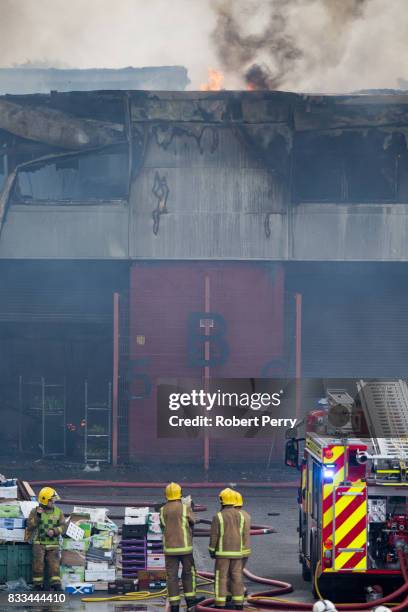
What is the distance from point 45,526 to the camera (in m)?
15.4

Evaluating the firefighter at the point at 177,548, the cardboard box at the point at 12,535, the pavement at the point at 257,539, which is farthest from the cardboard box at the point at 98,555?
the firefighter at the point at 177,548

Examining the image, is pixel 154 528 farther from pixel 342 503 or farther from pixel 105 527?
pixel 342 503

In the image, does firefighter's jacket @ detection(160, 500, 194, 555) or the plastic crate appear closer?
firefighter's jacket @ detection(160, 500, 194, 555)

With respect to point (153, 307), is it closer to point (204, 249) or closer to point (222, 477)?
point (204, 249)

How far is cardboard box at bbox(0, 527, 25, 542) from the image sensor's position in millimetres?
15672

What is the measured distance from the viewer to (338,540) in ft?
45.7

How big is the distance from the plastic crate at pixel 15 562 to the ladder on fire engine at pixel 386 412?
4.63 m

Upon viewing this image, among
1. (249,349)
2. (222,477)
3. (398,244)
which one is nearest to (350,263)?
(398,244)

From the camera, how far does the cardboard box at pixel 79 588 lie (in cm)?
1548

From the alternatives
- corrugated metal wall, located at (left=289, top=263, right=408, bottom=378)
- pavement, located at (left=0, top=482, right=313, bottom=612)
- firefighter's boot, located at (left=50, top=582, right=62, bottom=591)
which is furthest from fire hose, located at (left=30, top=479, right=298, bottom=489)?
firefighter's boot, located at (left=50, top=582, right=62, bottom=591)

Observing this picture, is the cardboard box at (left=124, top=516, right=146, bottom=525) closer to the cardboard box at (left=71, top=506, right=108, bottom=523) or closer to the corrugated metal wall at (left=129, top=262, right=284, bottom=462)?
the cardboard box at (left=71, top=506, right=108, bottom=523)

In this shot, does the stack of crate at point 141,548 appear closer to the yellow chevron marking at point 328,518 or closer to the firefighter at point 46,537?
the firefighter at point 46,537

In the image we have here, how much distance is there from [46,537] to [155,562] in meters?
1.46

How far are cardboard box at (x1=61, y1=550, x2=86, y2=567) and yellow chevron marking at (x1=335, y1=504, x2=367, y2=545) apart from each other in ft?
11.8
